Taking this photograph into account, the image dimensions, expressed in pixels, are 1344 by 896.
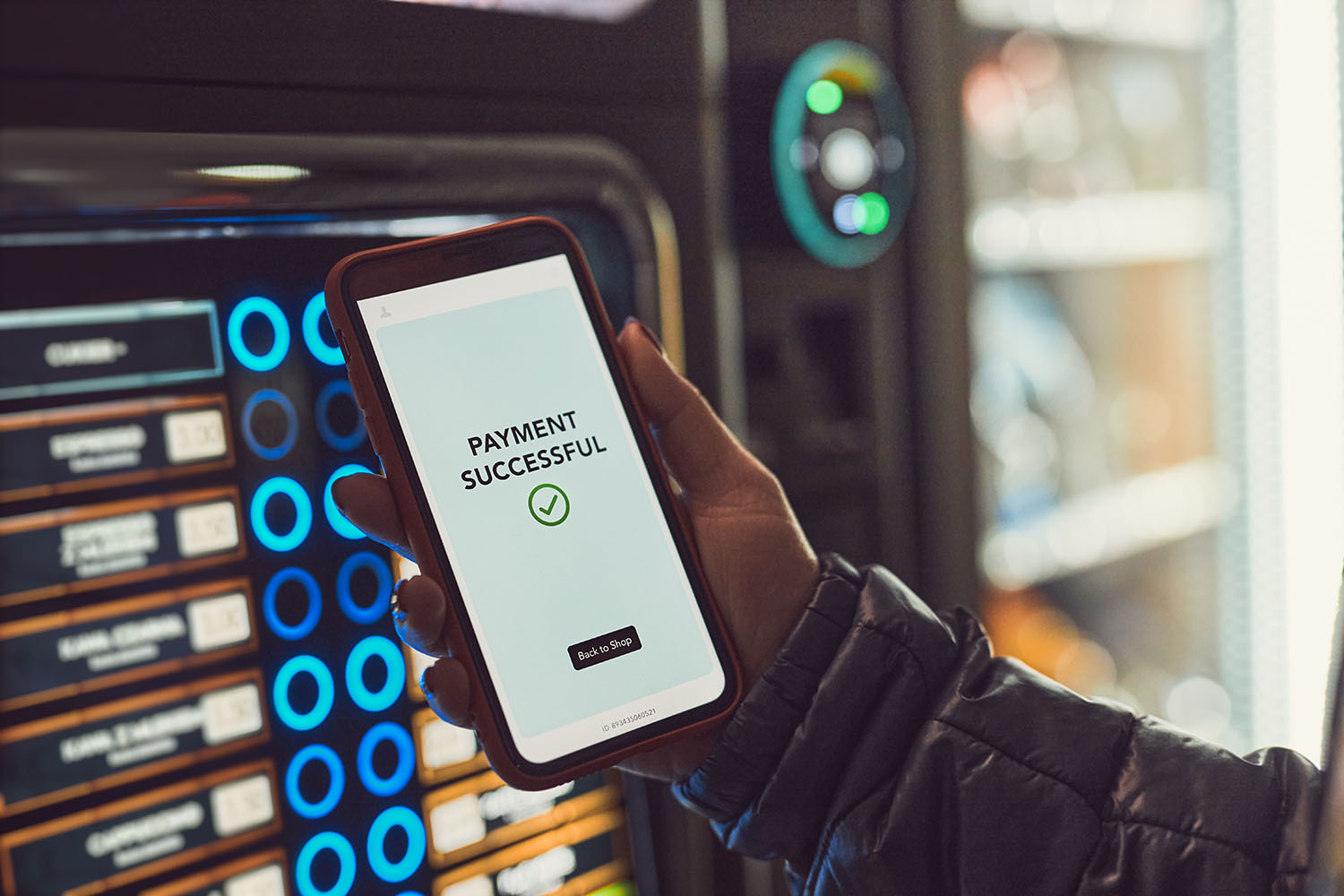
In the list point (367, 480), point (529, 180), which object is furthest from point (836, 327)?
point (367, 480)

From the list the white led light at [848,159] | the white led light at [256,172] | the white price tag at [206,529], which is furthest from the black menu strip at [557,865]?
the white led light at [848,159]

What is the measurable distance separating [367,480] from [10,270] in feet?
0.52

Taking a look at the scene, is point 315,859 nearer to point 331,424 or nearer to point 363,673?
point 363,673

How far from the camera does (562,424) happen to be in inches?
A: 22.0

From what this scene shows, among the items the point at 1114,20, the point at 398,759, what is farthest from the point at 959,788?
the point at 1114,20

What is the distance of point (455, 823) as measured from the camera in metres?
0.58

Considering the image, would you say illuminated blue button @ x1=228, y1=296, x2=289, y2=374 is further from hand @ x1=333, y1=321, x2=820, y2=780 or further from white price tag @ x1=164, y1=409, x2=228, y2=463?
hand @ x1=333, y1=321, x2=820, y2=780

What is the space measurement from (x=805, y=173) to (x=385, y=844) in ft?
1.65

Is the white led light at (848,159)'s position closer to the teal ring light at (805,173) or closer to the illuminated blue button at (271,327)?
the teal ring light at (805,173)

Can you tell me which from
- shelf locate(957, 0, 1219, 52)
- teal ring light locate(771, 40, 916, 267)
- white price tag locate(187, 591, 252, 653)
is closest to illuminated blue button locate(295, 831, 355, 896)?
white price tag locate(187, 591, 252, 653)

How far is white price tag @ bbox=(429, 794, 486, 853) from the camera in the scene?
575mm

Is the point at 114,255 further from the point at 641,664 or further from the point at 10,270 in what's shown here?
the point at 641,664

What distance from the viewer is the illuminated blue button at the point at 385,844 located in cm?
55

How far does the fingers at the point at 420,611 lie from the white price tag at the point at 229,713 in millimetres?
73
